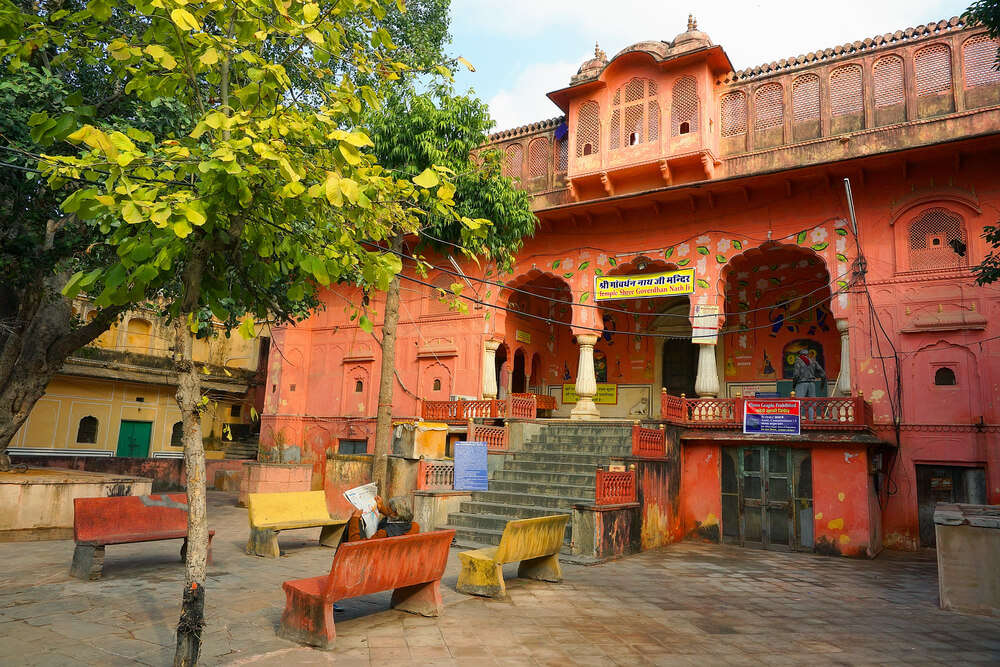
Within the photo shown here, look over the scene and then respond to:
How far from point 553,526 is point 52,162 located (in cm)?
621

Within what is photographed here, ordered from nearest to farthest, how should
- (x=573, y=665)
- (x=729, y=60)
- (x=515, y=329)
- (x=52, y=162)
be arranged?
(x=52, y=162) → (x=573, y=665) → (x=729, y=60) → (x=515, y=329)

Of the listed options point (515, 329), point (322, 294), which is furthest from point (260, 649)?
point (322, 294)

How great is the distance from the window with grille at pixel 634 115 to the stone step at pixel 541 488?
873 centimetres

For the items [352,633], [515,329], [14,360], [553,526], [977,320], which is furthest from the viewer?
[515,329]

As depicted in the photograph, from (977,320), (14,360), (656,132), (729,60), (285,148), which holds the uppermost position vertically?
(729,60)

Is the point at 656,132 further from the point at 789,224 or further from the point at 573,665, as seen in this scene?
the point at 573,665

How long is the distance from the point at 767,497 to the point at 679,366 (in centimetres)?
682

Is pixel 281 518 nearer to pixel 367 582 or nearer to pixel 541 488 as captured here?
pixel 367 582

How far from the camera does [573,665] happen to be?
5152 mm

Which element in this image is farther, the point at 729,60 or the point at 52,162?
the point at 729,60

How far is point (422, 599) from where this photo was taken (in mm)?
6395

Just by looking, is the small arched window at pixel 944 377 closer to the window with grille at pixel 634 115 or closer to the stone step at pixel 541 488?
the stone step at pixel 541 488

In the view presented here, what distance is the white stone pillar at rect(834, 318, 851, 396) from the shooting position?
13.2 metres

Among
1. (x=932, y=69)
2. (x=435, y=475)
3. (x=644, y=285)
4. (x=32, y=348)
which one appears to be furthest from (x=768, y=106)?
(x=32, y=348)
